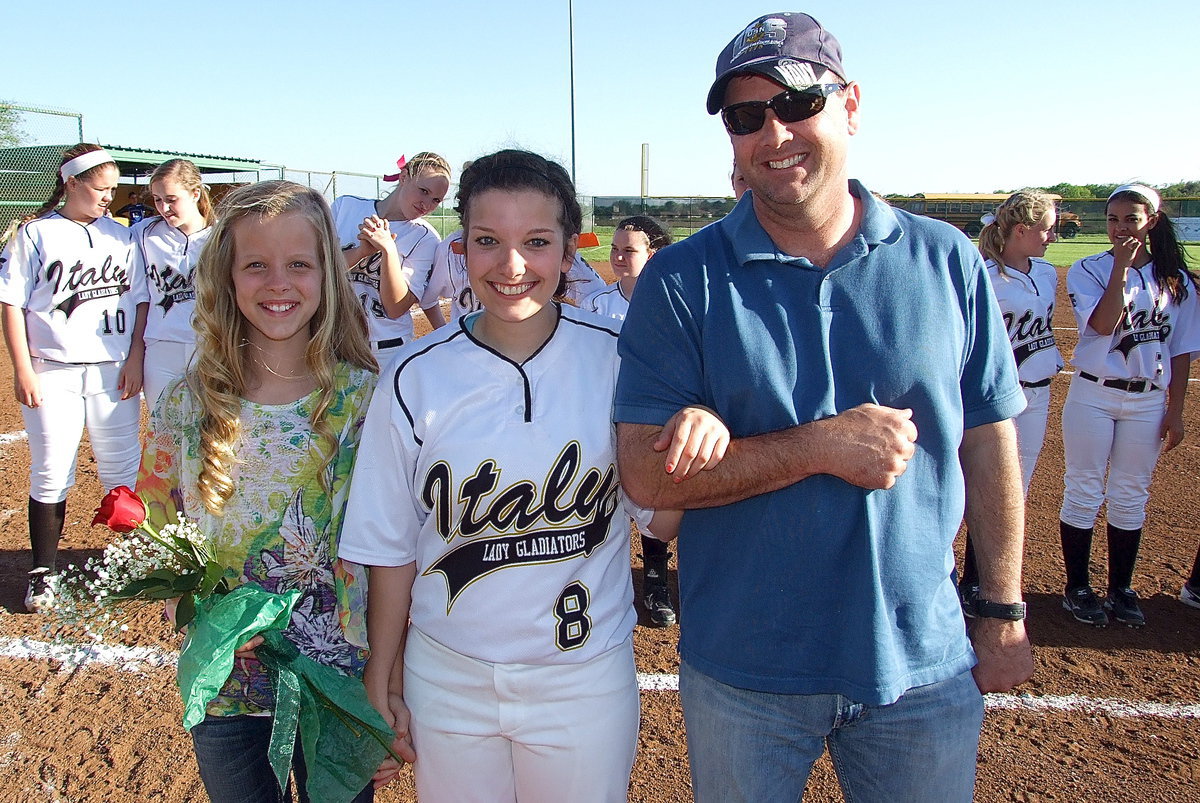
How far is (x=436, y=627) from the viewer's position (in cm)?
186

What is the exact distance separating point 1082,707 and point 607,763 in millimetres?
2659

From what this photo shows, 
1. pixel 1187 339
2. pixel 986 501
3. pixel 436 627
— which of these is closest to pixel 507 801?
pixel 436 627

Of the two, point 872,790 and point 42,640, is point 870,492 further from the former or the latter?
point 42,640

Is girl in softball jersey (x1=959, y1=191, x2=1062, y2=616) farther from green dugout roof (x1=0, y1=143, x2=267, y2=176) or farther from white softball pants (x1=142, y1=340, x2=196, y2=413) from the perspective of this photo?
green dugout roof (x1=0, y1=143, x2=267, y2=176)

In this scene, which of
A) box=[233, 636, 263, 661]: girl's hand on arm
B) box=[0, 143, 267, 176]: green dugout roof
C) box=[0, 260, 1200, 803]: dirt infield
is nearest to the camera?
box=[233, 636, 263, 661]: girl's hand on arm

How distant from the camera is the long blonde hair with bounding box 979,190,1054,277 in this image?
445 centimetres

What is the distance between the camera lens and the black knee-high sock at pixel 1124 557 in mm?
4328

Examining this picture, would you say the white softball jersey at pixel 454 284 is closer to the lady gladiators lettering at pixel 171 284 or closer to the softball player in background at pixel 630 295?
the softball player in background at pixel 630 295

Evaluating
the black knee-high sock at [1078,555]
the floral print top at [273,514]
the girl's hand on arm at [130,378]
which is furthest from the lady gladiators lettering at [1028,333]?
the girl's hand on arm at [130,378]

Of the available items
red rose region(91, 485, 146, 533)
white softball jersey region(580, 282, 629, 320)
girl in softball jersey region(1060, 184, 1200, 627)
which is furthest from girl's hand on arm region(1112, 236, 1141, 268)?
red rose region(91, 485, 146, 533)

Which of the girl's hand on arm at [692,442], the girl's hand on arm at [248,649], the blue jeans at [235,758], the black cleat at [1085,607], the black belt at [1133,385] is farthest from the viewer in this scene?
the black belt at [1133,385]

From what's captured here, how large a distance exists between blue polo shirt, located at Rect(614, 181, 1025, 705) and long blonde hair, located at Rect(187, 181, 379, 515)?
79 cm

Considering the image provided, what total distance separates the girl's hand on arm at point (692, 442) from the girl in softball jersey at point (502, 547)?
0.97 ft

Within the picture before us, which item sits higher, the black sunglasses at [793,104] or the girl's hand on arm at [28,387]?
the black sunglasses at [793,104]
